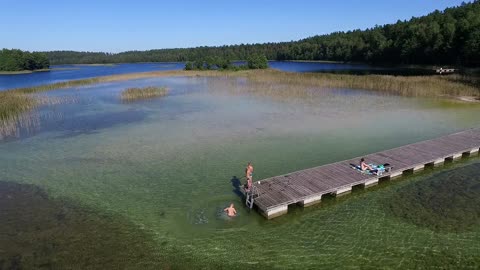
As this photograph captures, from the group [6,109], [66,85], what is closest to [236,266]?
[6,109]

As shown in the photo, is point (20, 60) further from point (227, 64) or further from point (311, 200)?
point (311, 200)

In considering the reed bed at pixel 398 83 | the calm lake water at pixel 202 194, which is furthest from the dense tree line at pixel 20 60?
the calm lake water at pixel 202 194

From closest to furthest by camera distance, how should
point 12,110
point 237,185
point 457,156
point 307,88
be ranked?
1. point 237,185
2. point 457,156
3. point 12,110
4. point 307,88

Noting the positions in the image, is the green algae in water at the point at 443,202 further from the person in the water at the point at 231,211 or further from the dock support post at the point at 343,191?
the person in the water at the point at 231,211

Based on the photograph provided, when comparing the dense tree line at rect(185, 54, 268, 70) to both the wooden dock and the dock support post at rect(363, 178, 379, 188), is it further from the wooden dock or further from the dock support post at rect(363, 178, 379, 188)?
the dock support post at rect(363, 178, 379, 188)

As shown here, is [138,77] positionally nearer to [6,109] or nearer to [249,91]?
[249,91]

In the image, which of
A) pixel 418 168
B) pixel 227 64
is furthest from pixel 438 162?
pixel 227 64
